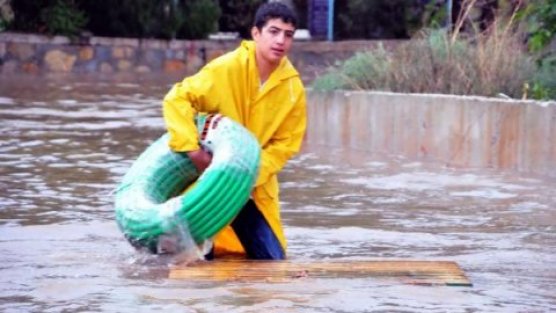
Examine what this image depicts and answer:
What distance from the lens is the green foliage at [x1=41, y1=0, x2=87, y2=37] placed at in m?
24.1

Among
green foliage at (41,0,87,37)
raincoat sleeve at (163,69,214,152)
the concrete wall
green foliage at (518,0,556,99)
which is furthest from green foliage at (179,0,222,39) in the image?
raincoat sleeve at (163,69,214,152)

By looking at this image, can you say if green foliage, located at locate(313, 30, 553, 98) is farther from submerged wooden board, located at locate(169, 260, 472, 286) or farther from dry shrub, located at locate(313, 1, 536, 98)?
submerged wooden board, located at locate(169, 260, 472, 286)

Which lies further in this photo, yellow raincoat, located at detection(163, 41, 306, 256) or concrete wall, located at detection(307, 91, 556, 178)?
concrete wall, located at detection(307, 91, 556, 178)

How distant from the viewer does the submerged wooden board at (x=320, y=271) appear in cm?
660

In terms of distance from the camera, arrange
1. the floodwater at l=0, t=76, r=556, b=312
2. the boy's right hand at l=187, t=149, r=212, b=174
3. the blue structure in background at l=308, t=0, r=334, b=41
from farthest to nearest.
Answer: the blue structure in background at l=308, t=0, r=334, b=41 < the boy's right hand at l=187, t=149, r=212, b=174 < the floodwater at l=0, t=76, r=556, b=312

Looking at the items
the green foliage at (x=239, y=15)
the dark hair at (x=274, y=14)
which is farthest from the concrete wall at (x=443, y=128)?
the green foliage at (x=239, y=15)

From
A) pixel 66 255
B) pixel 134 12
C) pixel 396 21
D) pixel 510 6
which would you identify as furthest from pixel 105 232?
pixel 396 21

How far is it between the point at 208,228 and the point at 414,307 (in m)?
1.23

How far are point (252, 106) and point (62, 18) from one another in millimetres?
17576

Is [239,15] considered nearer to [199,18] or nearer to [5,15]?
[199,18]

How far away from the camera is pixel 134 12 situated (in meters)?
25.4

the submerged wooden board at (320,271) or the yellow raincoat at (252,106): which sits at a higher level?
the yellow raincoat at (252,106)

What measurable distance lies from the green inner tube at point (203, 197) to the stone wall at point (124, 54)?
16.1 m

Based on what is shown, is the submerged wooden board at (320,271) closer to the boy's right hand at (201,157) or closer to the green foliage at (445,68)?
the boy's right hand at (201,157)
